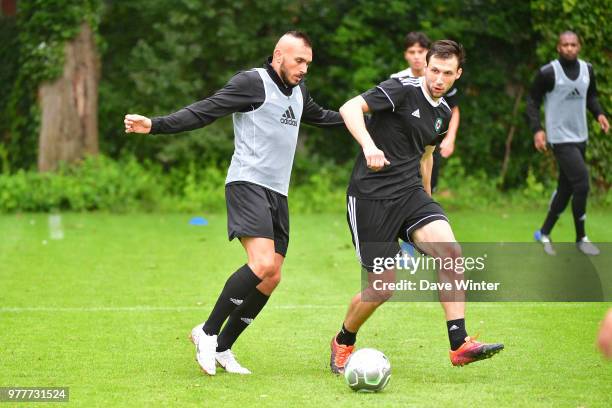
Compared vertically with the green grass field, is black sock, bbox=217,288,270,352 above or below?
above

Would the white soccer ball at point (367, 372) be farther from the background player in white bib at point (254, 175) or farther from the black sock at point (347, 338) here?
the background player in white bib at point (254, 175)

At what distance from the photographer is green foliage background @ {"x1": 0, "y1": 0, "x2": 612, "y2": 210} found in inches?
753

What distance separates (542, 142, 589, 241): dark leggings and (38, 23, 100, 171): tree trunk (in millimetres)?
8802

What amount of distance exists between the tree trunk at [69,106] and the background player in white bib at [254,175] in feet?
38.6

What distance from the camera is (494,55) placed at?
770 inches

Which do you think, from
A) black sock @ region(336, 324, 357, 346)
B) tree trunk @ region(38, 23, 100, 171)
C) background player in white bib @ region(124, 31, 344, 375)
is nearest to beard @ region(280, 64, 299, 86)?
background player in white bib @ region(124, 31, 344, 375)

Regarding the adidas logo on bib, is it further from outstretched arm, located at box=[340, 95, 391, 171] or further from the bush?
the bush

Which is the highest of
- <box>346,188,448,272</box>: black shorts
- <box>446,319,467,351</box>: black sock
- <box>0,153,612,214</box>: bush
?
<box>346,188,448,272</box>: black shorts

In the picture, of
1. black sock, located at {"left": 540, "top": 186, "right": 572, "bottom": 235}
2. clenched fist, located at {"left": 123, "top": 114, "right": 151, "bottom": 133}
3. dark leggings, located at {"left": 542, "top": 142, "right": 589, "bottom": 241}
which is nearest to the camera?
clenched fist, located at {"left": 123, "top": 114, "right": 151, "bottom": 133}

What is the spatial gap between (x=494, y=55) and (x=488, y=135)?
1342 mm

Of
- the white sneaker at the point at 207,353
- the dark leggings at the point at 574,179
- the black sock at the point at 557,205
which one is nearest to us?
the white sneaker at the point at 207,353

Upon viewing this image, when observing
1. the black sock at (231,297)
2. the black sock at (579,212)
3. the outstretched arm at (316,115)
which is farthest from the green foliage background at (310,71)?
the black sock at (231,297)

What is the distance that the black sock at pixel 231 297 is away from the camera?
6949 millimetres
